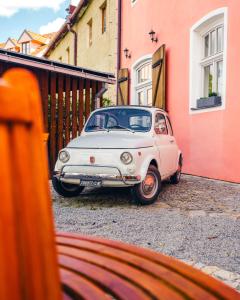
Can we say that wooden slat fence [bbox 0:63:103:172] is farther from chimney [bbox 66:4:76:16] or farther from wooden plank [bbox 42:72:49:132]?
chimney [bbox 66:4:76:16]

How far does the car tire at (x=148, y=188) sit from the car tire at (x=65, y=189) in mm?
1221

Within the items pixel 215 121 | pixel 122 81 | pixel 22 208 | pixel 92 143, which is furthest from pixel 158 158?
pixel 122 81

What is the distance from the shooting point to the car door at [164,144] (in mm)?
6000

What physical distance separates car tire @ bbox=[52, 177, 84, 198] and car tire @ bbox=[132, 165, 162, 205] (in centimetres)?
122

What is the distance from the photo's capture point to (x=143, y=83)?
38.3 feet

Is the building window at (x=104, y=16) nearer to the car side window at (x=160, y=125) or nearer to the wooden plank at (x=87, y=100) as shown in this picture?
the wooden plank at (x=87, y=100)

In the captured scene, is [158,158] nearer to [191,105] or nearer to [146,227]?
[146,227]

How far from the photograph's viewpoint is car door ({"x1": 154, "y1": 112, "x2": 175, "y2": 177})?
6000 millimetres

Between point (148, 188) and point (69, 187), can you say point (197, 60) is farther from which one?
point (69, 187)

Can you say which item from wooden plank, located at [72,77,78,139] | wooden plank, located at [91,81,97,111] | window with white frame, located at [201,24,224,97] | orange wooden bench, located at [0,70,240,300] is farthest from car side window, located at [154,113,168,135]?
orange wooden bench, located at [0,70,240,300]

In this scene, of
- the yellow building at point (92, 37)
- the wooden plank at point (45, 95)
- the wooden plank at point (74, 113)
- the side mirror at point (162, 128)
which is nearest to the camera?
the side mirror at point (162, 128)

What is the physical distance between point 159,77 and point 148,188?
5176 mm

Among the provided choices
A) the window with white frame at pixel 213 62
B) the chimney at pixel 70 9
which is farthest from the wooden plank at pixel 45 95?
the chimney at pixel 70 9

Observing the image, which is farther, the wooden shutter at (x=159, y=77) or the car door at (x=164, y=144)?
the wooden shutter at (x=159, y=77)
